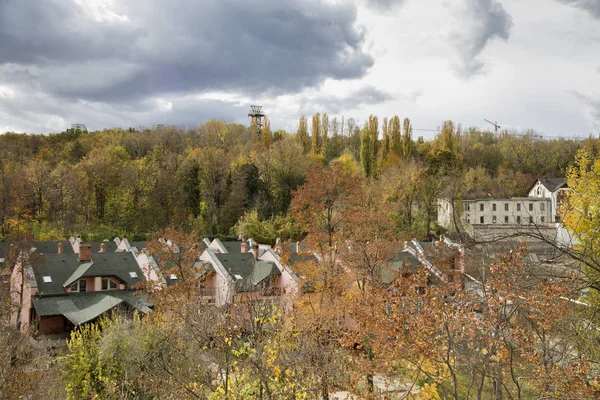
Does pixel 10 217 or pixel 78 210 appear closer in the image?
pixel 10 217

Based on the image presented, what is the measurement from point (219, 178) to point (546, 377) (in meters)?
48.3

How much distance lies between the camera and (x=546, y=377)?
6.62 m

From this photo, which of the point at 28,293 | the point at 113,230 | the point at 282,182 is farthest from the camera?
the point at 282,182

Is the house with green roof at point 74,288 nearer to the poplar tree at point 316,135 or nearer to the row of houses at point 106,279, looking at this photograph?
the row of houses at point 106,279

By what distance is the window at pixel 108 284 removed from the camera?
2852 cm

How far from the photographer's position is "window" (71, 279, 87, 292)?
90.7ft

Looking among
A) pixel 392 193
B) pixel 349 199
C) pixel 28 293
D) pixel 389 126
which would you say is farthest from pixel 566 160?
pixel 28 293

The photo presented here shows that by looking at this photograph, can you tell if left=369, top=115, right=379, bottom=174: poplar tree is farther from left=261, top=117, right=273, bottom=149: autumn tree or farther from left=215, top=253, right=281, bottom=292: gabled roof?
left=215, top=253, right=281, bottom=292: gabled roof

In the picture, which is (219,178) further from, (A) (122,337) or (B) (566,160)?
(B) (566,160)

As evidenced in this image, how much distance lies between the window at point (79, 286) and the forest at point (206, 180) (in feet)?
44.2

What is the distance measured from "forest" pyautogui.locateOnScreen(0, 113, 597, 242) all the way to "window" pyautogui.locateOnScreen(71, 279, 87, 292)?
44.2 feet

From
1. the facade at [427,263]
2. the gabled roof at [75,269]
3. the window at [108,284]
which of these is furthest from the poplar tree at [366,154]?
the window at [108,284]

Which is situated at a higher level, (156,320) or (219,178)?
(219,178)

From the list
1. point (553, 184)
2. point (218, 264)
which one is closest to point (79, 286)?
point (218, 264)
